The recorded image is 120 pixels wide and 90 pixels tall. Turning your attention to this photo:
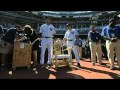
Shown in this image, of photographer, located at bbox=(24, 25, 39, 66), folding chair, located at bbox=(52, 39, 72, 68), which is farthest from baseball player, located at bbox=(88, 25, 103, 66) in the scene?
photographer, located at bbox=(24, 25, 39, 66)

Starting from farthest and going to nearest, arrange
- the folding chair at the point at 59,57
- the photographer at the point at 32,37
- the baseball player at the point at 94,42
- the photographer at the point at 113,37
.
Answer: the baseball player at the point at 94,42, the folding chair at the point at 59,57, the photographer at the point at 32,37, the photographer at the point at 113,37

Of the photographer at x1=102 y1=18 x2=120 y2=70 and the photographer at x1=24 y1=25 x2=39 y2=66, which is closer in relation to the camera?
the photographer at x1=102 y1=18 x2=120 y2=70

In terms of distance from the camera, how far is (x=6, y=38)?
5.70 meters

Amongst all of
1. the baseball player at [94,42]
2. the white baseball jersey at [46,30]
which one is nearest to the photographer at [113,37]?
the baseball player at [94,42]

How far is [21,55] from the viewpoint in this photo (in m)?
5.64

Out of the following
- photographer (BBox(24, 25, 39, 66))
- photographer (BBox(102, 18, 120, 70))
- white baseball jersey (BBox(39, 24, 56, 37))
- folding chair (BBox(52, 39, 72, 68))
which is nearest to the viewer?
photographer (BBox(102, 18, 120, 70))

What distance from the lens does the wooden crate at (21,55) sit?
18.2ft

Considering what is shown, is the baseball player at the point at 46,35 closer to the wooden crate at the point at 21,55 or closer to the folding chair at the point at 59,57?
the folding chair at the point at 59,57

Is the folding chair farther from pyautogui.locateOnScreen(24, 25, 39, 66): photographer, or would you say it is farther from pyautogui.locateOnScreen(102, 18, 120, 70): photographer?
pyautogui.locateOnScreen(102, 18, 120, 70): photographer

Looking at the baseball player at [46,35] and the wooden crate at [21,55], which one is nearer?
the wooden crate at [21,55]

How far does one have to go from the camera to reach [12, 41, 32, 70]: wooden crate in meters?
5.54

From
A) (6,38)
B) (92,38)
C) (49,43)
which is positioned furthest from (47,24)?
(92,38)
